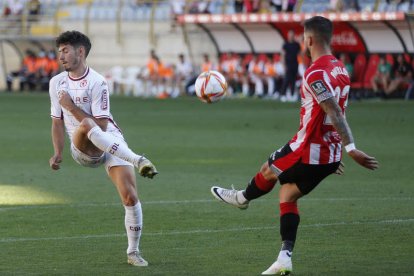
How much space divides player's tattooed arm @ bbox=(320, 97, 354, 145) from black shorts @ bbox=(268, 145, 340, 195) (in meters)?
0.40

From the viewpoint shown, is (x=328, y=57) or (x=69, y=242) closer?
(x=328, y=57)

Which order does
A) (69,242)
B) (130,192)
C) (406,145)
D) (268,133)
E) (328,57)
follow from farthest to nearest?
(268,133) → (406,145) → (69,242) → (130,192) → (328,57)

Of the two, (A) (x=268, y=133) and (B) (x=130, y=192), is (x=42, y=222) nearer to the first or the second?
(B) (x=130, y=192)

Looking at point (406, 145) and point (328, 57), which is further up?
point (328, 57)

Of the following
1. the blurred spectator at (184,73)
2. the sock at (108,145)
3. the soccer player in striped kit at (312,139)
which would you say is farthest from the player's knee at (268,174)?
the blurred spectator at (184,73)

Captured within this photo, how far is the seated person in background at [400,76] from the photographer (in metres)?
35.2

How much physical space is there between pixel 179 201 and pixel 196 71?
3042cm

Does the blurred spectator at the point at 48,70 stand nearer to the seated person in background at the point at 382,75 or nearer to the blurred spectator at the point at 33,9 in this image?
the blurred spectator at the point at 33,9

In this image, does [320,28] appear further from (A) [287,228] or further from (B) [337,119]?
(A) [287,228]

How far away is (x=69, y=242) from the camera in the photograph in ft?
32.5

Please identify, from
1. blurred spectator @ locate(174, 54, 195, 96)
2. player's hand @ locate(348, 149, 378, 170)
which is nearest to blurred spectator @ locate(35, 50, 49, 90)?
blurred spectator @ locate(174, 54, 195, 96)

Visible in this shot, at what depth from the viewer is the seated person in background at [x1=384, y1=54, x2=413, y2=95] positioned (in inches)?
1387

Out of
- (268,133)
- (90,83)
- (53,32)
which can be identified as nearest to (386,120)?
(268,133)

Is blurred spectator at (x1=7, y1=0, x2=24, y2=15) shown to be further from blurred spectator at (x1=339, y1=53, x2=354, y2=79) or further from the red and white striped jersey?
the red and white striped jersey
